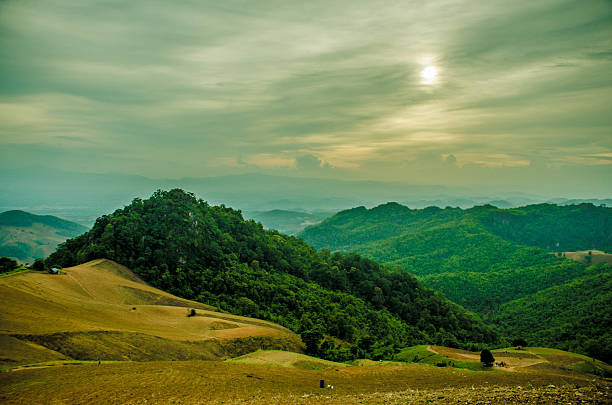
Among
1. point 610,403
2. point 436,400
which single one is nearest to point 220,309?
point 436,400

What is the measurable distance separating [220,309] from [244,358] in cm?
2309

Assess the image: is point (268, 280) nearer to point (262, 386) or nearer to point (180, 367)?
point (180, 367)

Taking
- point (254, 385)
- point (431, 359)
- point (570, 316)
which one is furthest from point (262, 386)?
point (570, 316)

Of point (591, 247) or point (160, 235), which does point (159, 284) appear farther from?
point (591, 247)

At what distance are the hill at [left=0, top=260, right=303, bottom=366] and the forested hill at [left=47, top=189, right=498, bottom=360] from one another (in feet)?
29.0

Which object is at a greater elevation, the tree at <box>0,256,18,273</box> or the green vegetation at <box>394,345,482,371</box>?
the tree at <box>0,256,18,273</box>

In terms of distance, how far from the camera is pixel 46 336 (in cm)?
2581

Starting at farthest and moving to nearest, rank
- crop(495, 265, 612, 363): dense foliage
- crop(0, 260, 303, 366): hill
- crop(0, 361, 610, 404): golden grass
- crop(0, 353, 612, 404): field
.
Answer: crop(495, 265, 612, 363): dense foliage
crop(0, 260, 303, 366): hill
crop(0, 361, 610, 404): golden grass
crop(0, 353, 612, 404): field

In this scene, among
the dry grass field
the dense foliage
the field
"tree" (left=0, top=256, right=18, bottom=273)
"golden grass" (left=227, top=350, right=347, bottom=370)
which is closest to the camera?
the field

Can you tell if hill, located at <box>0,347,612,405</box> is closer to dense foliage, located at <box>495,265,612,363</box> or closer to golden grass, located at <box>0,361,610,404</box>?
golden grass, located at <box>0,361,610,404</box>

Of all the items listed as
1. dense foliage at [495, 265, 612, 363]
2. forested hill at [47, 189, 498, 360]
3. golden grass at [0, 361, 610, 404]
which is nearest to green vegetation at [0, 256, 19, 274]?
forested hill at [47, 189, 498, 360]

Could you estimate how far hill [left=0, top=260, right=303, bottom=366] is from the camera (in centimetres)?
2570

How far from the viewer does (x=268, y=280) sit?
73188mm

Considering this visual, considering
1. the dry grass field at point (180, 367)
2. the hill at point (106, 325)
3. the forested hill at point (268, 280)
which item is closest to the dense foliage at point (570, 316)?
the forested hill at point (268, 280)
